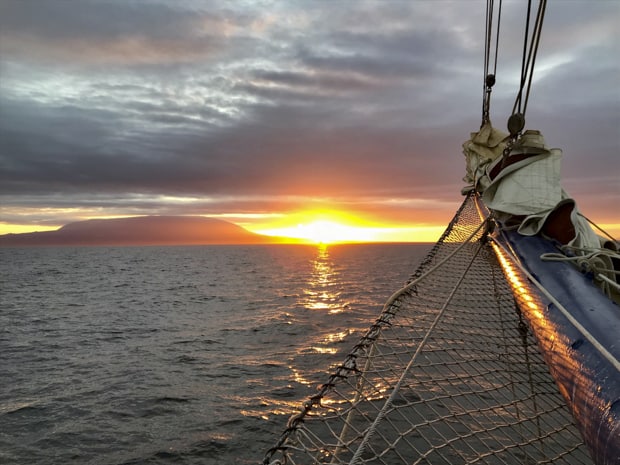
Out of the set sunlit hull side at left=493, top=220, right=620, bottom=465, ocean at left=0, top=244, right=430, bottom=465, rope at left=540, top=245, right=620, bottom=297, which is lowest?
ocean at left=0, top=244, right=430, bottom=465

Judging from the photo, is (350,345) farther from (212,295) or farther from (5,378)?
(212,295)

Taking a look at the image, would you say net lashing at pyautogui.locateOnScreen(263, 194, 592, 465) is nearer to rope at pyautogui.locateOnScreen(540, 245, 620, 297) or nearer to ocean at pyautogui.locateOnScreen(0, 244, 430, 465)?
rope at pyautogui.locateOnScreen(540, 245, 620, 297)

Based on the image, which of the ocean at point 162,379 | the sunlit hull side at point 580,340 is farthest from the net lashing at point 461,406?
the ocean at point 162,379

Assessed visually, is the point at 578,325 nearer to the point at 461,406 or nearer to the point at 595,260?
the point at 595,260

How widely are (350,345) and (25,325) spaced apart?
15334 mm

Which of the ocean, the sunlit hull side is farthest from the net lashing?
the ocean

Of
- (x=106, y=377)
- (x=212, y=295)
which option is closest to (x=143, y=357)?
(x=106, y=377)

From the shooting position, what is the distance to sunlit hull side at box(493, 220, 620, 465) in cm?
157

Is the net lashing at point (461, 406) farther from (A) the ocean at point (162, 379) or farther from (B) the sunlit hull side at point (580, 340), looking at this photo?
(A) the ocean at point (162, 379)

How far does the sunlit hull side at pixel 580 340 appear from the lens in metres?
1.57

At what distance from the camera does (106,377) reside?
1061 cm

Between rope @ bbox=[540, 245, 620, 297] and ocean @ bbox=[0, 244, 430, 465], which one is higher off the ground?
rope @ bbox=[540, 245, 620, 297]

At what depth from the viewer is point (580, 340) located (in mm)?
1958

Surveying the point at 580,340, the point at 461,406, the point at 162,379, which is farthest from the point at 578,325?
the point at 162,379
